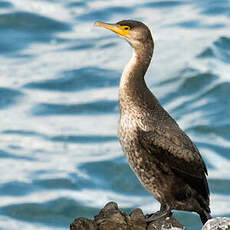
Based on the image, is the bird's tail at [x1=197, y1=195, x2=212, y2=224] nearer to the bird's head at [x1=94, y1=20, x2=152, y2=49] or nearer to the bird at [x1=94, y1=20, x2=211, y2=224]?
the bird at [x1=94, y1=20, x2=211, y2=224]

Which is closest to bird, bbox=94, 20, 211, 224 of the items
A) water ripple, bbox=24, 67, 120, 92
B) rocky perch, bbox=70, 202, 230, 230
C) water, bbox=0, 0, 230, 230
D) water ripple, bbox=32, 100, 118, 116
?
rocky perch, bbox=70, 202, 230, 230

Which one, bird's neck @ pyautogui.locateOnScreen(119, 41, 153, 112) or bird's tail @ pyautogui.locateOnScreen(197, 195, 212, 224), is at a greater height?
bird's neck @ pyautogui.locateOnScreen(119, 41, 153, 112)

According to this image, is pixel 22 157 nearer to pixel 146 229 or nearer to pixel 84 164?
pixel 84 164

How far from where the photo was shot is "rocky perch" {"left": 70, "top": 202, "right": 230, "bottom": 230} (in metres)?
11.5

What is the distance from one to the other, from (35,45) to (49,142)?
8.92 metres

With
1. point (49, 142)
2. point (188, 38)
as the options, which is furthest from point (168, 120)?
point (188, 38)

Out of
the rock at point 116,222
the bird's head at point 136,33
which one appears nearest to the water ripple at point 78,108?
the bird's head at point 136,33

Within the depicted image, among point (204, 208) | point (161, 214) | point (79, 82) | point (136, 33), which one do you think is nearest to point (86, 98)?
point (79, 82)

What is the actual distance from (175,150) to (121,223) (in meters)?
2.03

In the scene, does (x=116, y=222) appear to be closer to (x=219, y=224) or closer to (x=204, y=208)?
(x=219, y=224)

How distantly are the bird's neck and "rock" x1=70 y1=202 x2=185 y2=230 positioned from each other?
5.66ft

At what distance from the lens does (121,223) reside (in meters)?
11.9

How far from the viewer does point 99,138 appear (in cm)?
3444

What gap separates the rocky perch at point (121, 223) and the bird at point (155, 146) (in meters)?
1.19
